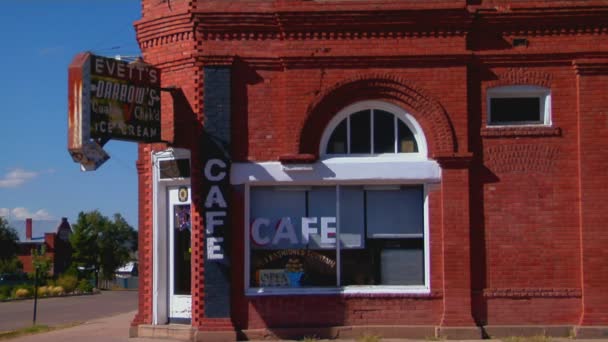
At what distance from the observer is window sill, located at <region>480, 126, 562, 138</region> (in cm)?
1549

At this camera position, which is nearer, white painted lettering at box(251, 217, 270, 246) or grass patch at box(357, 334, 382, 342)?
grass patch at box(357, 334, 382, 342)

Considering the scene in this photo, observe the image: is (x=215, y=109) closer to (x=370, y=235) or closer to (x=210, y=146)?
(x=210, y=146)

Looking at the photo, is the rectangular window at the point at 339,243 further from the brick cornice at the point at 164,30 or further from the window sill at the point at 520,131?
the brick cornice at the point at 164,30

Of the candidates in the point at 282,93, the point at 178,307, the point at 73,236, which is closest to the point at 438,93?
the point at 282,93

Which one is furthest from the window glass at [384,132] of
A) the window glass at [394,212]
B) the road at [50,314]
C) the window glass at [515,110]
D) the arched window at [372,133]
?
the road at [50,314]

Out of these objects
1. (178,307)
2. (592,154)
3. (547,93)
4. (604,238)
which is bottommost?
(178,307)

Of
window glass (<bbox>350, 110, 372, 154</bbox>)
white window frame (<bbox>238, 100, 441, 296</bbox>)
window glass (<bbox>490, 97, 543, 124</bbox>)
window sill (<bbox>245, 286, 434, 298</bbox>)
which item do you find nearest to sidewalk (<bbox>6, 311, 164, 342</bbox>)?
window sill (<bbox>245, 286, 434, 298</bbox>)

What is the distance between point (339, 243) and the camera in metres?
15.6

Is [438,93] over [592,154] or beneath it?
over

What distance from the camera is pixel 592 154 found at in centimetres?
1544

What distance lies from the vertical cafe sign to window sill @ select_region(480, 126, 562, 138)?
5.86 m

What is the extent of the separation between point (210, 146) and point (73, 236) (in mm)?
61195

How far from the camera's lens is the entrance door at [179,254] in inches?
634

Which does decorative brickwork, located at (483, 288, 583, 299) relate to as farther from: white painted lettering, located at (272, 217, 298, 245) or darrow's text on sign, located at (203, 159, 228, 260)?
darrow's text on sign, located at (203, 159, 228, 260)
